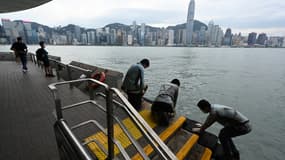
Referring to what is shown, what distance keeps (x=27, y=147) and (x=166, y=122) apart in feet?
8.23

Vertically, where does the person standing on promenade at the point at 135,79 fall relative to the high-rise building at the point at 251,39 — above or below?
below

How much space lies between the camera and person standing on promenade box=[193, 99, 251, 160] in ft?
9.43

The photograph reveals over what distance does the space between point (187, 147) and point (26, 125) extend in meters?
3.13

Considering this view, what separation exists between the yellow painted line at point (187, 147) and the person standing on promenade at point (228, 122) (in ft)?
1.32

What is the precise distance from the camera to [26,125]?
2.64 m

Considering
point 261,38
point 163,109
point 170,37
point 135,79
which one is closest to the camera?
point 163,109

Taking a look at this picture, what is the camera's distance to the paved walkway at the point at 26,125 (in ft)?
6.58

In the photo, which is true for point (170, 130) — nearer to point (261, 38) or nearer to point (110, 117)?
point (110, 117)

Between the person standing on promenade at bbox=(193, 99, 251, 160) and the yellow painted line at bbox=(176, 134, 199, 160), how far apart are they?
0.40 metres

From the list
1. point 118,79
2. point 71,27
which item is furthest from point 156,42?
point 118,79

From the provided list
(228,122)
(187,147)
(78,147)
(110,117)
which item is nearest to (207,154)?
(187,147)

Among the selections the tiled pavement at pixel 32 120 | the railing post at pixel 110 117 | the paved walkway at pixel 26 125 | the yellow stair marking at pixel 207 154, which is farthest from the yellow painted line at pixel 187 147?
the paved walkway at pixel 26 125

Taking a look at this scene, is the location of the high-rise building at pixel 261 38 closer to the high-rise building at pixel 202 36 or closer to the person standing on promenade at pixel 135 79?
the high-rise building at pixel 202 36

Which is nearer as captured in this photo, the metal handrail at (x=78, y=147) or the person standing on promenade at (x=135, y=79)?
the metal handrail at (x=78, y=147)
